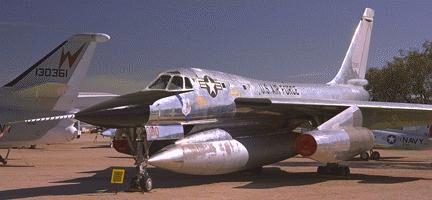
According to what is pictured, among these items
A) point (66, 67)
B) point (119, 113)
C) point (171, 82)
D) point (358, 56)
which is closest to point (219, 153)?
point (171, 82)

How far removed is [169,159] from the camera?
37.9 feet

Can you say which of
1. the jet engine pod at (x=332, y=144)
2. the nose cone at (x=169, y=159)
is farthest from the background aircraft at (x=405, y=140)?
the nose cone at (x=169, y=159)

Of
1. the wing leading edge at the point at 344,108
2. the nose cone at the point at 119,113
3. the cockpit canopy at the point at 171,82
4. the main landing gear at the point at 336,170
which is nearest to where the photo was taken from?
the nose cone at the point at 119,113

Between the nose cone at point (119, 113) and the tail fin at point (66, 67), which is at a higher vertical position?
the tail fin at point (66, 67)

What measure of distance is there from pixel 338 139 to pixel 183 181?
412cm

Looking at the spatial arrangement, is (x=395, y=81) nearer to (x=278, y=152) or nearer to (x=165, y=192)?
(x=278, y=152)

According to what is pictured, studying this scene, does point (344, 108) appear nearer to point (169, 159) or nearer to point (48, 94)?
point (169, 159)

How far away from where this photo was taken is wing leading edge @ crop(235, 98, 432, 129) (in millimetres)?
14018

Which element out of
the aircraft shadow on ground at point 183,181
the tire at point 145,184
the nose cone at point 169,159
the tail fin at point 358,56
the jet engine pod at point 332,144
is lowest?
the aircraft shadow on ground at point 183,181

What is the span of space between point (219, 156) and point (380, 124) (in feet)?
20.4

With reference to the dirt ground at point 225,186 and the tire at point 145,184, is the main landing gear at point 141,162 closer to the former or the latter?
the tire at point 145,184

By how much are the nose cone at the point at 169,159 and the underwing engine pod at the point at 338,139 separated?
2881 millimetres

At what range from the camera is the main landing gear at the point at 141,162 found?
11.6 meters

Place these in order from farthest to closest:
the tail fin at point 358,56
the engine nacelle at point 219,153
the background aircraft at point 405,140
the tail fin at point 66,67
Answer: the background aircraft at point 405,140 → the tail fin at point 358,56 → the tail fin at point 66,67 → the engine nacelle at point 219,153
